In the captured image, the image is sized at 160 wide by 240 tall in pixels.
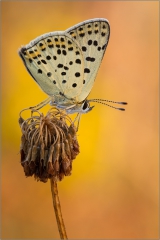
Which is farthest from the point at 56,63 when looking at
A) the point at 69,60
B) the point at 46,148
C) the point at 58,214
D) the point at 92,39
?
the point at 58,214

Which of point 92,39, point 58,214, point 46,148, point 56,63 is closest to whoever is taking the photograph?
point 58,214

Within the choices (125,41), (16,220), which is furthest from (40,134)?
(125,41)

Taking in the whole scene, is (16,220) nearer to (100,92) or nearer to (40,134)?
(100,92)

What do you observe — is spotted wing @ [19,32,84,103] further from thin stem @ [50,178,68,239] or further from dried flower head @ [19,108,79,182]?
thin stem @ [50,178,68,239]

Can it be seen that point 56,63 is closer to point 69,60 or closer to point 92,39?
point 69,60

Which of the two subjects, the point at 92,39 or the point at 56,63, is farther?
the point at 56,63

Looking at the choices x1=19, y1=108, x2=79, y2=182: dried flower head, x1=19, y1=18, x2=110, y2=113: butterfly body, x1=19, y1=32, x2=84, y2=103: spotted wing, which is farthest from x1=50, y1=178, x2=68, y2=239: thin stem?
x1=19, y1=32, x2=84, y2=103: spotted wing
